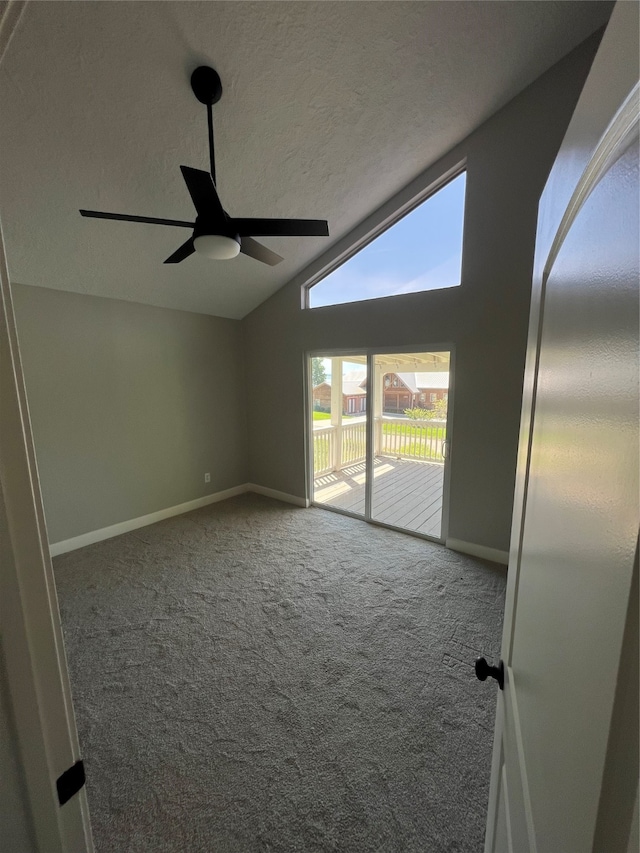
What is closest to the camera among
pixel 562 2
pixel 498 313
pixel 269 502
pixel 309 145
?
pixel 562 2

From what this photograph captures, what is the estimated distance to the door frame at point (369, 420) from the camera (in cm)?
301

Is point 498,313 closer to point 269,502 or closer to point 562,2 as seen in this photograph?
point 562,2

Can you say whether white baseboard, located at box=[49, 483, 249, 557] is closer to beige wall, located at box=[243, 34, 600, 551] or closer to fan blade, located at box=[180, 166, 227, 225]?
beige wall, located at box=[243, 34, 600, 551]

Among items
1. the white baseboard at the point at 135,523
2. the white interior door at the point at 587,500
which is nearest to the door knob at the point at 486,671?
the white interior door at the point at 587,500

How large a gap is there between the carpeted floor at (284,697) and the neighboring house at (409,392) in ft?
8.08

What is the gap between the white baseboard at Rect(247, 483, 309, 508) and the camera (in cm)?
424

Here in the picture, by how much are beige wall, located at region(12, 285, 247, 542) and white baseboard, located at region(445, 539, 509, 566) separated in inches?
117

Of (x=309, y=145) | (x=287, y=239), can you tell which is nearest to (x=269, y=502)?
(x=287, y=239)

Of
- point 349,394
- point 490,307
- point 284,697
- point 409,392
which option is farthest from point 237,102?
point 409,392

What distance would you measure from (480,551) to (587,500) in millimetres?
3019

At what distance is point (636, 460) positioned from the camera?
0.88 feet

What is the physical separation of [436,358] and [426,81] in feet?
8.06

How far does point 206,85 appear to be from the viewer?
5.80 feet

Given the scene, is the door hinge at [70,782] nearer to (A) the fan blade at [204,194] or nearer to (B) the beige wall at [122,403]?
(A) the fan blade at [204,194]
